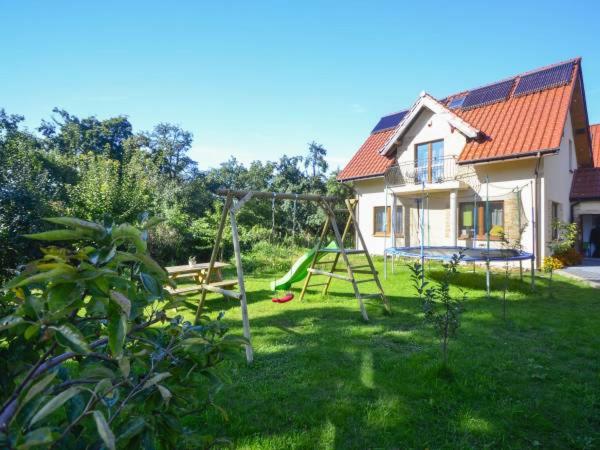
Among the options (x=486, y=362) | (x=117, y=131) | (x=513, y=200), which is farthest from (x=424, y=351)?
(x=117, y=131)

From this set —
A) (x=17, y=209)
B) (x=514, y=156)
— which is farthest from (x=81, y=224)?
(x=514, y=156)

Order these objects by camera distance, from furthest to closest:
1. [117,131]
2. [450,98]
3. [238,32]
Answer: [117,131] → [450,98] → [238,32]

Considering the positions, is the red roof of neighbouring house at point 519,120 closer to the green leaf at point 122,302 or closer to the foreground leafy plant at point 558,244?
the foreground leafy plant at point 558,244

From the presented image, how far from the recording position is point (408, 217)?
625 inches

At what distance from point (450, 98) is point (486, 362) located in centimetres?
1643

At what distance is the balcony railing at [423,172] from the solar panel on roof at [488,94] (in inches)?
125

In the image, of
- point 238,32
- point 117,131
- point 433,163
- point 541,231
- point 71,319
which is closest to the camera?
point 71,319

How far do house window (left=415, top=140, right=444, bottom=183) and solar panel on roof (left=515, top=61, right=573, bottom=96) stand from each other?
3626 mm

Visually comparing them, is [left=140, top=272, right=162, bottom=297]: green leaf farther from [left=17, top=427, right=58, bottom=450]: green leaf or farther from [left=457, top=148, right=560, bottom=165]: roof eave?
[left=457, top=148, right=560, bottom=165]: roof eave

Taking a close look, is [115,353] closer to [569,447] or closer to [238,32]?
[569,447]

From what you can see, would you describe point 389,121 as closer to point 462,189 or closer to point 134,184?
point 462,189

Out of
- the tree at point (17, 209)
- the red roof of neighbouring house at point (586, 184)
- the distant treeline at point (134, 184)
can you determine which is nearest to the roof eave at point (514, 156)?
the red roof of neighbouring house at point (586, 184)

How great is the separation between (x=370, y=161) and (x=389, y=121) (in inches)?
123

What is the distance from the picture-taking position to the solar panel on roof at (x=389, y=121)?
59.4 feet
